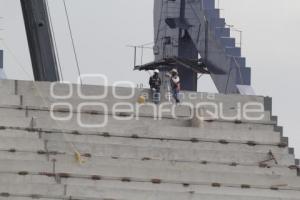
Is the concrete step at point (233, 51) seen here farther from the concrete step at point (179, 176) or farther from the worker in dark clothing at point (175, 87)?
the concrete step at point (179, 176)

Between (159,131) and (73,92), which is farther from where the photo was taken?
(73,92)

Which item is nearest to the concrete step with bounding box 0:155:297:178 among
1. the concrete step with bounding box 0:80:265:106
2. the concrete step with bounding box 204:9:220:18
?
the concrete step with bounding box 0:80:265:106

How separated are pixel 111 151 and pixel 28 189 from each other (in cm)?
291

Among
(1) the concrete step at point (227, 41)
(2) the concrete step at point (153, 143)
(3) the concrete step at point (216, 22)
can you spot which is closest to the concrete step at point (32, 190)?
(2) the concrete step at point (153, 143)

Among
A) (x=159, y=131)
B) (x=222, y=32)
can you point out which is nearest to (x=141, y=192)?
(x=159, y=131)

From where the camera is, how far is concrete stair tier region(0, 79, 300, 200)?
25.4m

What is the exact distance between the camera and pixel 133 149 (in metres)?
27.3

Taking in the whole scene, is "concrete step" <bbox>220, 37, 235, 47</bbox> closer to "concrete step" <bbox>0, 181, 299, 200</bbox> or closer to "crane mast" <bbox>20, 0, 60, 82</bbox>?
"crane mast" <bbox>20, 0, 60, 82</bbox>

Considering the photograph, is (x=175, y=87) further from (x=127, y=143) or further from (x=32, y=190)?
(x=32, y=190)

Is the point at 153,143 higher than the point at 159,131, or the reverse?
A: the point at 159,131

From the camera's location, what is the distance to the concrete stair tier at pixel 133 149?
25438mm

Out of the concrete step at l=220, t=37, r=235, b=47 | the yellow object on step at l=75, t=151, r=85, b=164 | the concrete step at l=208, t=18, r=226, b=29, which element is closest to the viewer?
the yellow object on step at l=75, t=151, r=85, b=164

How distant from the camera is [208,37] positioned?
44.8 meters

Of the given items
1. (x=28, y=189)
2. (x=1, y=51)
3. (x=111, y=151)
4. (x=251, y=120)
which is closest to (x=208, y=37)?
(x=1, y=51)
